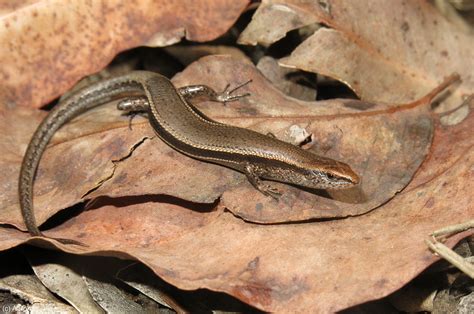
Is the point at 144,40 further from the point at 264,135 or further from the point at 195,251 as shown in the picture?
the point at 195,251

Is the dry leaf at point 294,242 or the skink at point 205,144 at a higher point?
the skink at point 205,144

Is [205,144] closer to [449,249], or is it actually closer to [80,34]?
[80,34]

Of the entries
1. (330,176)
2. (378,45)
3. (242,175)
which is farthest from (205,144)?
(378,45)

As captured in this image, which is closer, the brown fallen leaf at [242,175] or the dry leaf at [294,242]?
the dry leaf at [294,242]

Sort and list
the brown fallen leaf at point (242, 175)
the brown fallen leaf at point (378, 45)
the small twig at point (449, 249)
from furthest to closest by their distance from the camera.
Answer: the brown fallen leaf at point (378, 45)
the brown fallen leaf at point (242, 175)
the small twig at point (449, 249)

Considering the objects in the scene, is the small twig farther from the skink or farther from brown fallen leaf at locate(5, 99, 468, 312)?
the skink

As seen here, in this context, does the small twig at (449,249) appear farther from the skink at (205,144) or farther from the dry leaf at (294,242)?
the skink at (205,144)

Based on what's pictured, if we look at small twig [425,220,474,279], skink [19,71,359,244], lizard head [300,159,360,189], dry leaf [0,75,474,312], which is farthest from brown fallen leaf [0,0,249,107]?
small twig [425,220,474,279]

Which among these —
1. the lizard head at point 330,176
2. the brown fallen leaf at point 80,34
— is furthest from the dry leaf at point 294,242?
the brown fallen leaf at point 80,34
